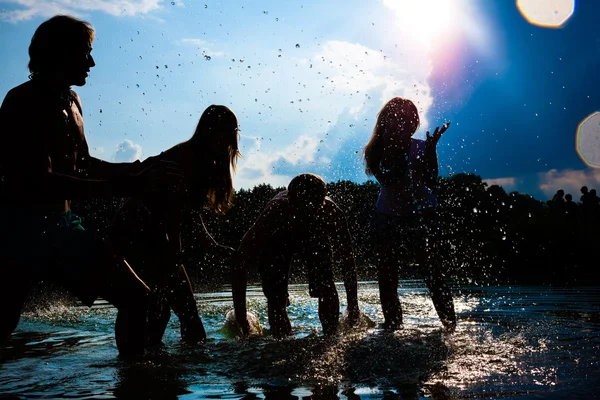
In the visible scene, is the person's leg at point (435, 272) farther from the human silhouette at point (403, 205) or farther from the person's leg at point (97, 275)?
the person's leg at point (97, 275)

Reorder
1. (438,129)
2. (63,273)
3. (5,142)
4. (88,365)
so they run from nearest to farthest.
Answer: (5,142)
(63,273)
(88,365)
(438,129)

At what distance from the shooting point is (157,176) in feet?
9.05

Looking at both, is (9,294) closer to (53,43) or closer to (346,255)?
(53,43)

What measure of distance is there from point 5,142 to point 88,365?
2.03 metres

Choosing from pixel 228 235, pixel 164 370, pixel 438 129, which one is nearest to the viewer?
pixel 164 370

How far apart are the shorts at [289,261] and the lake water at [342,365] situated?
499 millimetres

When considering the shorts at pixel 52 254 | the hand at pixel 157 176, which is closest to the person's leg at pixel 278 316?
the shorts at pixel 52 254

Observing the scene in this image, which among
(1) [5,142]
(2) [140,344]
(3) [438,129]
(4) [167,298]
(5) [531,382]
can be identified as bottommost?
(5) [531,382]

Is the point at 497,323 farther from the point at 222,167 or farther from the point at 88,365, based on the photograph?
the point at 88,365

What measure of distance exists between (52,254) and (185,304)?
1.73 meters

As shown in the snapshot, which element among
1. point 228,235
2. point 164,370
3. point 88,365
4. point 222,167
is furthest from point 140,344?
point 228,235

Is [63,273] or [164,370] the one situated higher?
[63,273]

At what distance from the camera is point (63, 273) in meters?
2.97

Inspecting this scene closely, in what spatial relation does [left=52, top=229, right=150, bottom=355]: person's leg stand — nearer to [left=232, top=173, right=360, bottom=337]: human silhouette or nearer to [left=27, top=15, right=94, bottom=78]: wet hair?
[left=27, top=15, right=94, bottom=78]: wet hair
